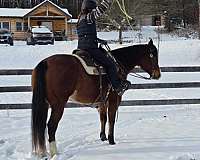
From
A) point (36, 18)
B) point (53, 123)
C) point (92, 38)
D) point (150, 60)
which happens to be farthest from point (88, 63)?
point (36, 18)

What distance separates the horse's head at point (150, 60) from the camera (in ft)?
23.6

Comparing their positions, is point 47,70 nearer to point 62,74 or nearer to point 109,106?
point 62,74

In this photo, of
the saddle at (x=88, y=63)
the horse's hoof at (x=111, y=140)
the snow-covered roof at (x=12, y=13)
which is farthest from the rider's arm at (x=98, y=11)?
the snow-covered roof at (x=12, y=13)

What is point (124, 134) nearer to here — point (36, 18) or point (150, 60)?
point (150, 60)

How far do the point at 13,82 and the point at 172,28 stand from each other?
1390 inches

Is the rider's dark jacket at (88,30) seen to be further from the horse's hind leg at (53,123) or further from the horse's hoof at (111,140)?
the horse's hoof at (111,140)

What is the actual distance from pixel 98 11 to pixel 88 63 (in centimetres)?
82

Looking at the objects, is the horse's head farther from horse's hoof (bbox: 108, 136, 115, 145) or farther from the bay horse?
horse's hoof (bbox: 108, 136, 115, 145)

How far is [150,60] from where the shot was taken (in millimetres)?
7246

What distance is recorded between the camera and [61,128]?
8227 mm

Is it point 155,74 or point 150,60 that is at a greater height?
point 150,60

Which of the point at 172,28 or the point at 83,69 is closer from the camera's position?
the point at 83,69

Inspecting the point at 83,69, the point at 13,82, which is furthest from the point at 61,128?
Result: the point at 13,82

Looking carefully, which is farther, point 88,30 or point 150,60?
point 150,60
